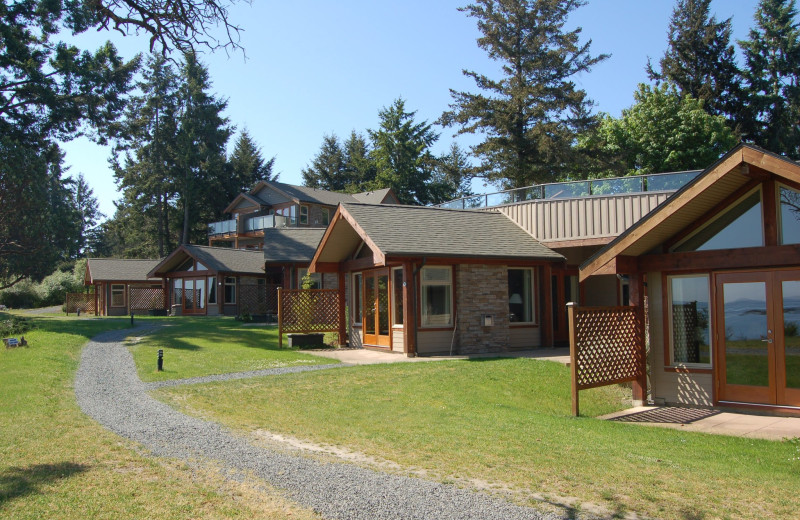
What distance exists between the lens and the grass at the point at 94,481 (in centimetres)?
487

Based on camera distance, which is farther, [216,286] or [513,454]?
[216,286]

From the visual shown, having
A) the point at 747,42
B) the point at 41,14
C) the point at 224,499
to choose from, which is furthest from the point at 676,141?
the point at 224,499

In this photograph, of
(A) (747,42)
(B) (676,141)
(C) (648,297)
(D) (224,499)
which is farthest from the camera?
(A) (747,42)

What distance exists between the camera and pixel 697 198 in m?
9.53

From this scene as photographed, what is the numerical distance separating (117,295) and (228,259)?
36.2 ft

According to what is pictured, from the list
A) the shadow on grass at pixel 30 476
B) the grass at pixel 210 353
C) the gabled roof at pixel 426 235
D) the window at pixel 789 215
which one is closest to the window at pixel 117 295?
the grass at pixel 210 353

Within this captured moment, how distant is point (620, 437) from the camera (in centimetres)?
771

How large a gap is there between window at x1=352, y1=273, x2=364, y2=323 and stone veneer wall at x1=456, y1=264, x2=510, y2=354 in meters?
3.70

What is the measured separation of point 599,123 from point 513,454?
31.9 meters

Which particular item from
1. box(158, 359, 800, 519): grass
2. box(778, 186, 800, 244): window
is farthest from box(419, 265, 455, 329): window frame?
box(778, 186, 800, 244): window

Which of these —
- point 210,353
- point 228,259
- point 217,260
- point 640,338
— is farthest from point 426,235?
point 228,259

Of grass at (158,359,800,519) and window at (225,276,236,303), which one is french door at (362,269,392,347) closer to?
grass at (158,359,800,519)

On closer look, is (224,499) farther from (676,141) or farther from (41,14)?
(676,141)

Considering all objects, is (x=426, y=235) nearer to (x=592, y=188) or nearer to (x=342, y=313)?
(x=342, y=313)
